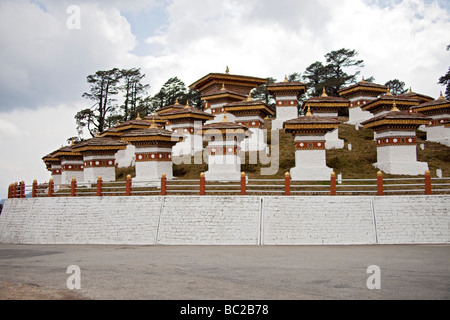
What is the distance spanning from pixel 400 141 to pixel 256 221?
15.7 metres

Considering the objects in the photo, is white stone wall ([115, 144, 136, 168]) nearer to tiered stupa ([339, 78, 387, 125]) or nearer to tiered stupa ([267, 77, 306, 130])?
tiered stupa ([267, 77, 306, 130])

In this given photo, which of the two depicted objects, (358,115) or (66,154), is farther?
(358,115)

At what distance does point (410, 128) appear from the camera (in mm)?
27969

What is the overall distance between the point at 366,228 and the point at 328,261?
A: 267 inches

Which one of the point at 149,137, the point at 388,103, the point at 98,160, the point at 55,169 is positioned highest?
the point at 388,103

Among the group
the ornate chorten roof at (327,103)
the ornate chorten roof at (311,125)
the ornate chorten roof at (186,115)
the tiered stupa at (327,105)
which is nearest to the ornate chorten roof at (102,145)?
the ornate chorten roof at (186,115)

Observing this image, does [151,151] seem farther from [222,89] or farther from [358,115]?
[358,115]

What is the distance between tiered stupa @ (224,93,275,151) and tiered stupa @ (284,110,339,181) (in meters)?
9.05

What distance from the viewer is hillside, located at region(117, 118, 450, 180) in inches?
1150

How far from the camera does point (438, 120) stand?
3875 cm

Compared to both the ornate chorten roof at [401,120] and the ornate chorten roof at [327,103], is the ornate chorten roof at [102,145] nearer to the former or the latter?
the ornate chorten roof at [401,120]

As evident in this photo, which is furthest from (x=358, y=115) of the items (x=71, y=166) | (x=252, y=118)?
(x=71, y=166)
